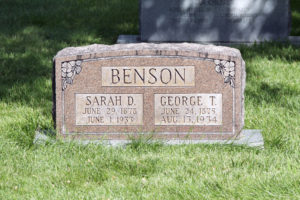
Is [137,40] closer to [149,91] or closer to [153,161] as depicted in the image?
[149,91]

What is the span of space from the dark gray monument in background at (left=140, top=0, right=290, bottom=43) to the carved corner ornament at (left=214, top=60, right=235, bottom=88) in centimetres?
434

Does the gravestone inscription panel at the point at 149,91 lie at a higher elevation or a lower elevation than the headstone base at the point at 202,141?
higher

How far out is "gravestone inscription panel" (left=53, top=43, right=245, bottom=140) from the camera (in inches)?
204

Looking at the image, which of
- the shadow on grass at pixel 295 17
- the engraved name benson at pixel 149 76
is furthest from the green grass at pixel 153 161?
the shadow on grass at pixel 295 17

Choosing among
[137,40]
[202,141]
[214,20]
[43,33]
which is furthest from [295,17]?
[202,141]

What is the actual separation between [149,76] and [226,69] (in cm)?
65

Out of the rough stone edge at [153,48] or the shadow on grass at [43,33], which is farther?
the shadow on grass at [43,33]

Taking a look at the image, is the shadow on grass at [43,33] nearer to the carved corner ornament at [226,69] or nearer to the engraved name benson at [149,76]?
the engraved name benson at [149,76]

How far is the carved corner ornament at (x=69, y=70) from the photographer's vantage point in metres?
5.21

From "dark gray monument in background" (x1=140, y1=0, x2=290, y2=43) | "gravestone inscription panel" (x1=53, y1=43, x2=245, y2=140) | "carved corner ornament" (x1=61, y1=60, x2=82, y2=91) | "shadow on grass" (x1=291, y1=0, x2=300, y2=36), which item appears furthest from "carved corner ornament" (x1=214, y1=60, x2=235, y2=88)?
"shadow on grass" (x1=291, y1=0, x2=300, y2=36)

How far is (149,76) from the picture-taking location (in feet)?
17.1

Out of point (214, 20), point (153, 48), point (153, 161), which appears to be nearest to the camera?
point (153, 161)

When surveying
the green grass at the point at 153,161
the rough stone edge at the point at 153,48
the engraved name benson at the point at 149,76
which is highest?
the rough stone edge at the point at 153,48

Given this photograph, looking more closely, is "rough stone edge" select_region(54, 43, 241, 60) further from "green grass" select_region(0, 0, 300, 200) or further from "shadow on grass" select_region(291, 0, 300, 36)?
"shadow on grass" select_region(291, 0, 300, 36)
